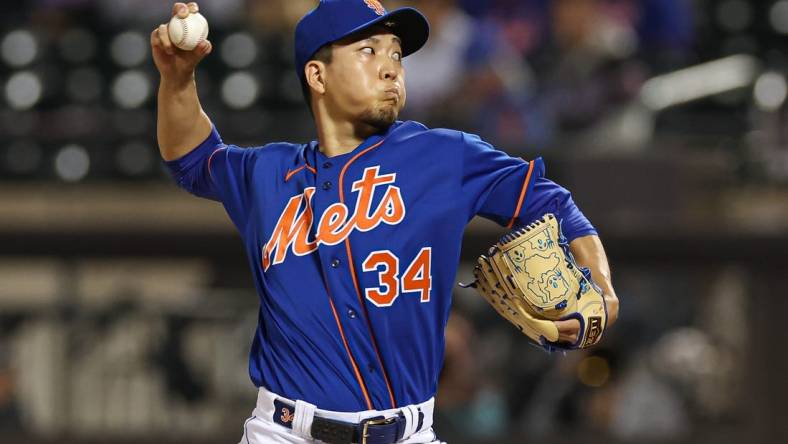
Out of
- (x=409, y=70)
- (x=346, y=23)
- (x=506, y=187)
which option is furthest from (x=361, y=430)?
(x=409, y=70)

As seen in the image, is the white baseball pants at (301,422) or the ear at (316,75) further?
the ear at (316,75)

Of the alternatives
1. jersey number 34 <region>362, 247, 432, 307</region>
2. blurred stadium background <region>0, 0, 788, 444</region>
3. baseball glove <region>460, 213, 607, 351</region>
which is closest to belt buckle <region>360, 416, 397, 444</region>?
jersey number 34 <region>362, 247, 432, 307</region>

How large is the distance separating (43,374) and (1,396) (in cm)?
24

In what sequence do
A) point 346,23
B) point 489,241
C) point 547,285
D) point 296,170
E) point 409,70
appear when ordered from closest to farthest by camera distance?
1. point 547,285
2. point 346,23
3. point 296,170
4. point 489,241
5. point 409,70

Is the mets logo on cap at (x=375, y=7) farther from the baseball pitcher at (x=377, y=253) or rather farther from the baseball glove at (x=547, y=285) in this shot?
the baseball glove at (x=547, y=285)

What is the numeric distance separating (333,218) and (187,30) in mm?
533

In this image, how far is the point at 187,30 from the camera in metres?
2.91

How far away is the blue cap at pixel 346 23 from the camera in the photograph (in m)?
2.88

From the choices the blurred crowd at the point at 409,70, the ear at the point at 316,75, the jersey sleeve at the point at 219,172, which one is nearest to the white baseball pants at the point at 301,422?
the jersey sleeve at the point at 219,172

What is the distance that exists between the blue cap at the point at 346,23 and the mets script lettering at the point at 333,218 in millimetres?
307

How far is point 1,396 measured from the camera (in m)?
5.93

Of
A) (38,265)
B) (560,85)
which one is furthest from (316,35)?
→ (560,85)

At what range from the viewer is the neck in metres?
2.96

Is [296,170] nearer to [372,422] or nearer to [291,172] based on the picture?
[291,172]
